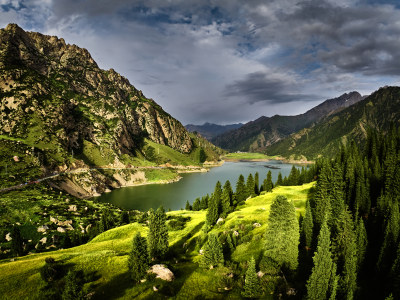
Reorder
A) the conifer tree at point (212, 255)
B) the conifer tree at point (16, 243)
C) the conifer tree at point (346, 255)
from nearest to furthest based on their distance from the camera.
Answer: the conifer tree at point (346, 255) → the conifer tree at point (212, 255) → the conifer tree at point (16, 243)

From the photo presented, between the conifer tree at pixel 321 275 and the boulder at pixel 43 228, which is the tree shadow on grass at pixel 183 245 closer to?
the conifer tree at pixel 321 275

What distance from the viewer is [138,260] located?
3212 centimetres

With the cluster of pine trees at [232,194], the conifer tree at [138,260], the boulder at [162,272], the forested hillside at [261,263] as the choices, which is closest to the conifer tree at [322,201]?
the forested hillside at [261,263]

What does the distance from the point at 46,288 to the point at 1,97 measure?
23985 centimetres

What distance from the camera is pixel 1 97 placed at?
19300cm

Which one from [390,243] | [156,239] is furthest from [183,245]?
[390,243]

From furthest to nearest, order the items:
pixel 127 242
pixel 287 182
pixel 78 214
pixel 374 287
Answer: pixel 287 182 < pixel 78 214 < pixel 127 242 < pixel 374 287

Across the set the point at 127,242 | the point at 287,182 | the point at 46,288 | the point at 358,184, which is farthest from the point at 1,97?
the point at 358,184

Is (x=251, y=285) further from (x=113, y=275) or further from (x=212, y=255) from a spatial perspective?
(x=113, y=275)

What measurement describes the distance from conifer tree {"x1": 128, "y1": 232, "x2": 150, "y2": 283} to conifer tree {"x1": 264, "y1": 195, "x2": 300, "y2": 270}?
20.3 meters

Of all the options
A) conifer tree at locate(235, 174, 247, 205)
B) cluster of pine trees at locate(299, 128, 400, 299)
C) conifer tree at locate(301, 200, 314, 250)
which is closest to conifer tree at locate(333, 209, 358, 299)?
cluster of pine trees at locate(299, 128, 400, 299)

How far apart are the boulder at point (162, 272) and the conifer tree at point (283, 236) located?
16.5 metres

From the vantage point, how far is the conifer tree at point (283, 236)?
34.6 metres

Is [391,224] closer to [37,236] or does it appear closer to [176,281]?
[176,281]
